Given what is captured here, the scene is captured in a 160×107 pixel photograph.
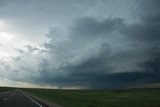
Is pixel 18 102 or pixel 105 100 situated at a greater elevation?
pixel 18 102

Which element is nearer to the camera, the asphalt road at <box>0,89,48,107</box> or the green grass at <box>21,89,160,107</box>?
the asphalt road at <box>0,89,48,107</box>

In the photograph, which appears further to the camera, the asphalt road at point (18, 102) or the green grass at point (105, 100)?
the green grass at point (105, 100)

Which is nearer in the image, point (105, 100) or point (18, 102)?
point (18, 102)
